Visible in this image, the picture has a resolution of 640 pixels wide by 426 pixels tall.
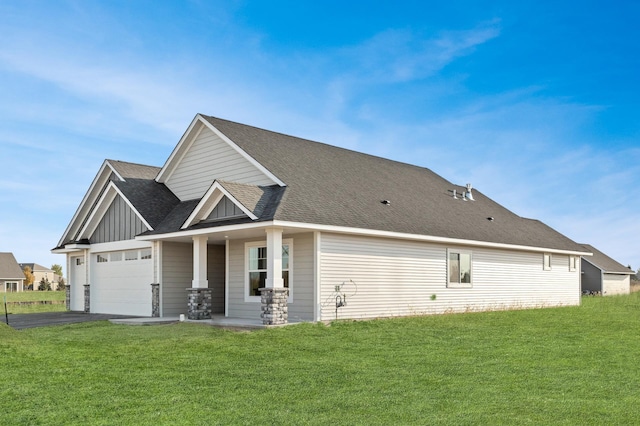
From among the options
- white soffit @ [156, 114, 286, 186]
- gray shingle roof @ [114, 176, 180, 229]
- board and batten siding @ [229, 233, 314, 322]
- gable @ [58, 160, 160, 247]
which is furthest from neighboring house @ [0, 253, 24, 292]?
board and batten siding @ [229, 233, 314, 322]

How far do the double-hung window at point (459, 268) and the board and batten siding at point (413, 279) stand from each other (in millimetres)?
232

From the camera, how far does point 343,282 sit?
18.4m

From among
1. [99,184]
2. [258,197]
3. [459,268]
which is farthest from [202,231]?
[99,184]

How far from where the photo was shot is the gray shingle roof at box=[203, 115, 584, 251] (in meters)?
18.8

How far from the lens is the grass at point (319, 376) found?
8000 mm

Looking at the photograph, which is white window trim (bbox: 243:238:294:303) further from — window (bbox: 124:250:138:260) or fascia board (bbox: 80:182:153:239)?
window (bbox: 124:250:138:260)

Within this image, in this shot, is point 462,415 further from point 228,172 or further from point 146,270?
point 146,270

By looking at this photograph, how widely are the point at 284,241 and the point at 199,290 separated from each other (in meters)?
3.07

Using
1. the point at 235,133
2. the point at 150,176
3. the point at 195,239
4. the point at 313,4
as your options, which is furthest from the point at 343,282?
the point at 150,176

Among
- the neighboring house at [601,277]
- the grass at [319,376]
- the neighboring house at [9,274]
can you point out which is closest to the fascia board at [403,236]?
the grass at [319,376]

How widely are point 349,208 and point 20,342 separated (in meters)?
9.79

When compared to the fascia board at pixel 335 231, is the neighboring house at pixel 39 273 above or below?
below

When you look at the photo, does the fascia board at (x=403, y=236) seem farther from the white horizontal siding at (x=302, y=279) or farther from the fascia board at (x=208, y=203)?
the fascia board at (x=208, y=203)

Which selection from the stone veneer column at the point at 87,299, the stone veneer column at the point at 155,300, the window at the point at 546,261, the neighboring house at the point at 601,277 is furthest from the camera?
the neighboring house at the point at 601,277
